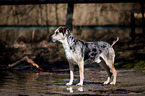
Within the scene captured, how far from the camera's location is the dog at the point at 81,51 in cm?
915

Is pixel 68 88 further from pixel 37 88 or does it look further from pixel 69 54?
pixel 69 54

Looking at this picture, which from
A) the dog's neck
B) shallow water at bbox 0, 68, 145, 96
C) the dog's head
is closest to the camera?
shallow water at bbox 0, 68, 145, 96

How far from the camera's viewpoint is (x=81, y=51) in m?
9.29

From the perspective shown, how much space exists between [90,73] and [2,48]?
6.20 metres

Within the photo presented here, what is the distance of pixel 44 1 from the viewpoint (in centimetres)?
1482

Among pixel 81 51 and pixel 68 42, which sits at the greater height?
pixel 68 42

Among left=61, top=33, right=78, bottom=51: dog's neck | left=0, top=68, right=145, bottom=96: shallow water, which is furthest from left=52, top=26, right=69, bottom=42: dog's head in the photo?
left=0, top=68, right=145, bottom=96: shallow water

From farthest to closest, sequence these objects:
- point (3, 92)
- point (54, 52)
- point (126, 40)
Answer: point (126, 40) → point (54, 52) → point (3, 92)

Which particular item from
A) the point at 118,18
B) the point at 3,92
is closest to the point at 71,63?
the point at 3,92

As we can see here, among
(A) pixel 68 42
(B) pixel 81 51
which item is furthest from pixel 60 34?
(B) pixel 81 51

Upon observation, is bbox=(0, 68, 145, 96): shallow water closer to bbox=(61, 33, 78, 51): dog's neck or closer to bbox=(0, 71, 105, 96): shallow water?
bbox=(0, 71, 105, 96): shallow water

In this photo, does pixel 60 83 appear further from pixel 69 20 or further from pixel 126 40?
pixel 126 40

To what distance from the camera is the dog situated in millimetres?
9148

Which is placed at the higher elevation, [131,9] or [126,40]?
[131,9]
